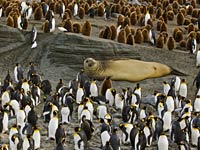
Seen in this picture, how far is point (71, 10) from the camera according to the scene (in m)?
21.9

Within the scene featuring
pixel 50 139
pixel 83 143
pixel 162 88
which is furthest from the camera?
pixel 162 88

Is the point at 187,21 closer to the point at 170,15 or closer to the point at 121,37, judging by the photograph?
the point at 170,15

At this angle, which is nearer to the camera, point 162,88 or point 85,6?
point 162,88

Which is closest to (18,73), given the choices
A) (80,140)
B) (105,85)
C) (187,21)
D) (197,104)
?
(105,85)

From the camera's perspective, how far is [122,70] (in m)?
15.5

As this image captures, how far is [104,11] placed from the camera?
22422 mm

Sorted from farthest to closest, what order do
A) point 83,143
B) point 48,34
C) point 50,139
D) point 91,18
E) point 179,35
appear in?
point 91,18 → point 179,35 → point 48,34 → point 50,139 → point 83,143

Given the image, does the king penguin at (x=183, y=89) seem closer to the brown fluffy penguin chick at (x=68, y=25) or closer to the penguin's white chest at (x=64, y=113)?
the penguin's white chest at (x=64, y=113)

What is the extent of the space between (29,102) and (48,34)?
16.3 feet

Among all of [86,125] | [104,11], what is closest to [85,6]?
[104,11]

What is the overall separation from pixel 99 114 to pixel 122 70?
312cm

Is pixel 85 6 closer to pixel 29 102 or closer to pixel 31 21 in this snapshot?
pixel 31 21

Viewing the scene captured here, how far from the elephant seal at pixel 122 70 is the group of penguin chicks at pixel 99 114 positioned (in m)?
0.52

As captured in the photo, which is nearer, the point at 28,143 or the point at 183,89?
the point at 28,143
